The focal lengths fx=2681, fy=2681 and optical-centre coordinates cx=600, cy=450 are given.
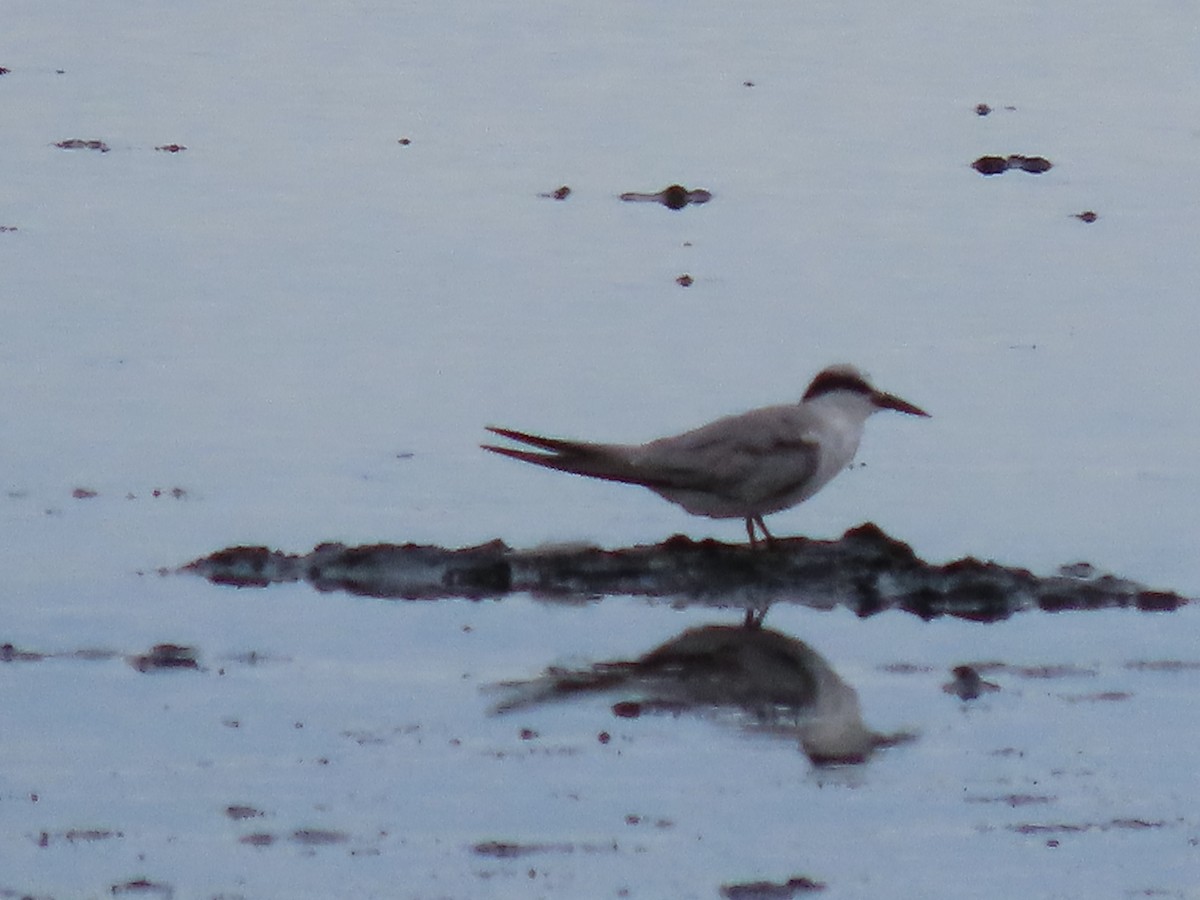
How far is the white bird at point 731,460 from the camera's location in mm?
7184

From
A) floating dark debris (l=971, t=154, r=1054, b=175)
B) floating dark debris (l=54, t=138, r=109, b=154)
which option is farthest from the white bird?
floating dark debris (l=54, t=138, r=109, b=154)

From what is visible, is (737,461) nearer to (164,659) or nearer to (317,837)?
(164,659)

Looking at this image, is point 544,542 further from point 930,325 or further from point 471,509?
point 930,325

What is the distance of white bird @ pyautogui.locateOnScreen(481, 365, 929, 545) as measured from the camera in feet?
23.6

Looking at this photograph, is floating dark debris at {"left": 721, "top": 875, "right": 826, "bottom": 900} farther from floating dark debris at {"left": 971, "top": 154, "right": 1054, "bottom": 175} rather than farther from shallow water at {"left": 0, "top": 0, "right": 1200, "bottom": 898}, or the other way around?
floating dark debris at {"left": 971, "top": 154, "right": 1054, "bottom": 175}

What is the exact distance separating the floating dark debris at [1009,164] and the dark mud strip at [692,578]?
498cm

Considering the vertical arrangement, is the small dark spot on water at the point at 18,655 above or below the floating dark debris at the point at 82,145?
below

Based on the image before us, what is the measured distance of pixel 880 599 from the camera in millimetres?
6871

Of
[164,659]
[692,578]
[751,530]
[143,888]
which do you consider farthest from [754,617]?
[143,888]

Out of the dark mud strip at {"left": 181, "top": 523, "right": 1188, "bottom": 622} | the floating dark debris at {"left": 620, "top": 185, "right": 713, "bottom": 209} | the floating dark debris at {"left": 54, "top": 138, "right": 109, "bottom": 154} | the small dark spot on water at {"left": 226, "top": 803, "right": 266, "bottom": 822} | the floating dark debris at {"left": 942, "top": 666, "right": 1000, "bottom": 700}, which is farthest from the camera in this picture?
the floating dark debris at {"left": 54, "top": 138, "right": 109, "bottom": 154}

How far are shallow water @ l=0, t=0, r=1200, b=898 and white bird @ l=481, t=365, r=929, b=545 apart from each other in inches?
7.9

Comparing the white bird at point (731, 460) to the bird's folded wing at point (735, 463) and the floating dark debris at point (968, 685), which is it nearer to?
the bird's folded wing at point (735, 463)

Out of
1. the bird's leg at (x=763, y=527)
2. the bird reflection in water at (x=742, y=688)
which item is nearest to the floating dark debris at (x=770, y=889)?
the bird reflection in water at (x=742, y=688)

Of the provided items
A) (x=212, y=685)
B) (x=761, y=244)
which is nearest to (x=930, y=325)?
(x=761, y=244)
